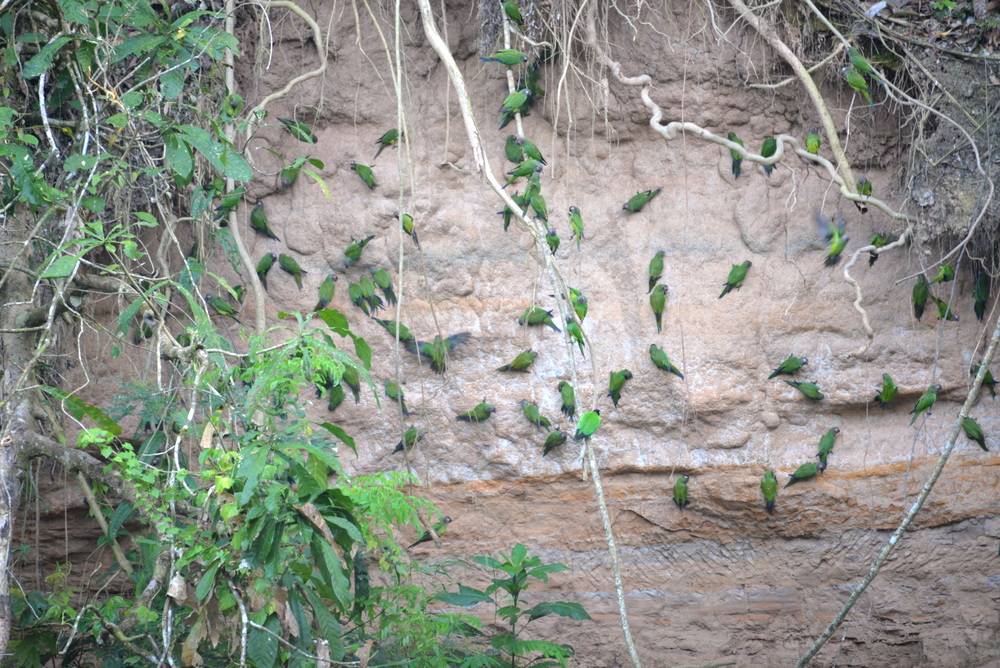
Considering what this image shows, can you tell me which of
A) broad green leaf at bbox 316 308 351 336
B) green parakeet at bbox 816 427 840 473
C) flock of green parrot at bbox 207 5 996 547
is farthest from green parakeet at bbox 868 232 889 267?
broad green leaf at bbox 316 308 351 336

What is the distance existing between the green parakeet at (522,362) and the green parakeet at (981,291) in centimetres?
209

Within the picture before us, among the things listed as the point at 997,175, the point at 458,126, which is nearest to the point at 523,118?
the point at 458,126

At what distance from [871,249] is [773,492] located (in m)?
1.24

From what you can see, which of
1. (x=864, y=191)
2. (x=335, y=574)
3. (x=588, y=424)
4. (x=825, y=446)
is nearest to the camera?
(x=335, y=574)

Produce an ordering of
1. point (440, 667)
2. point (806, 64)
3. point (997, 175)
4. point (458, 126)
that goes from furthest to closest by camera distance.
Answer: point (458, 126), point (806, 64), point (997, 175), point (440, 667)

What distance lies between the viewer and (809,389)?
4199mm

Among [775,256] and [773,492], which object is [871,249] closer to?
[775,256]

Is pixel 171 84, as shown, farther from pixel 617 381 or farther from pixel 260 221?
pixel 617 381

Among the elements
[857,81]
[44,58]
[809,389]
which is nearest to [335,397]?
[44,58]

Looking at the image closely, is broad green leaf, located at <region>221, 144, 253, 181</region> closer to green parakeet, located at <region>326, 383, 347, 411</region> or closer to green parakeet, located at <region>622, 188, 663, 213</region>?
green parakeet, located at <region>326, 383, 347, 411</region>

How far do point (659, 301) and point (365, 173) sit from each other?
161 cm

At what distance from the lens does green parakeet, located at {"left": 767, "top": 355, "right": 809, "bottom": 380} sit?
423 centimetres

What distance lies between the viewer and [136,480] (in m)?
2.49

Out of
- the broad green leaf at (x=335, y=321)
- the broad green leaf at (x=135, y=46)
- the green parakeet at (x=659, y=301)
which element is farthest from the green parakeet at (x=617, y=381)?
the broad green leaf at (x=135, y=46)
